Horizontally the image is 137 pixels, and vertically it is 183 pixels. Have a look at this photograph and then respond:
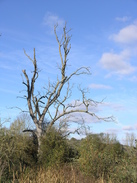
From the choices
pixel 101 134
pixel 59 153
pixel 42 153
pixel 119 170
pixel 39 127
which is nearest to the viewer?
pixel 119 170

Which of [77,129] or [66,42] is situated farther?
[66,42]

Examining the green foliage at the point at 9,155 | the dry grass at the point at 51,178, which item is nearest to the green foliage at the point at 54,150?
the green foliage at the point at 9,155

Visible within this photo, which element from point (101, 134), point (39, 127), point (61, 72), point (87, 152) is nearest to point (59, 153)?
point (87, 152)

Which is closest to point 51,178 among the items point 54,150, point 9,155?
point 9,155

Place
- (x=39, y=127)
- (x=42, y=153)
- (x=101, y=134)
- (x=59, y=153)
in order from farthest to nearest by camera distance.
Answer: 1. (x=101, y=134)
2. (x=39, y=127)
3. (x=42, y=153)
4. (x=59, y=153)

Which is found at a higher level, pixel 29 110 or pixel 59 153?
pixel 29 110

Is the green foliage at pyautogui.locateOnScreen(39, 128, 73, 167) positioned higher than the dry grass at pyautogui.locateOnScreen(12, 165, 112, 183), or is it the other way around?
the green foliage at pyautogui.locateOnScreen(39, 128, 73, 167)

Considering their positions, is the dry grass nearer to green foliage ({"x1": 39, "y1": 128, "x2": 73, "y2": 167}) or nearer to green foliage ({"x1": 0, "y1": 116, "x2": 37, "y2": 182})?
green foliage ({"x1": 0, "y1": 116, "x2": 37, "y2": 182})

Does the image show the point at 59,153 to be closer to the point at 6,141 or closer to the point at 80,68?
the point at 6,141

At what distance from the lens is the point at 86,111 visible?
2212cm

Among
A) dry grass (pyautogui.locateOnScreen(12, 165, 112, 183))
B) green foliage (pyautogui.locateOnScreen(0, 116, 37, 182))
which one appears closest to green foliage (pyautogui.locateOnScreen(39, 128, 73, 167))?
green foliage (pyautogui.locateOnScreen(0, 116, 37, 182))

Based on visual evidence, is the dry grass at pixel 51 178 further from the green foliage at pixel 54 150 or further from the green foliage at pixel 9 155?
the green foliage at pixel 54 150

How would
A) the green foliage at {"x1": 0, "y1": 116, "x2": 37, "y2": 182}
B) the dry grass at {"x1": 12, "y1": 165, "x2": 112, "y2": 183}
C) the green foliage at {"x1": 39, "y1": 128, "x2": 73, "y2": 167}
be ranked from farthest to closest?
the green foliage at {"x1": 39, "y1": 128, "x2": 73, "y2": 167} → the green foliage at {"x1": 0, "y1": 116, "x2": 37, "y2": 182} → the dry grass at {"x1": 12, "y1": 165, "x2": 112, "y2": 183}

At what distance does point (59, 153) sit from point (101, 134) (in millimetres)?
13906
